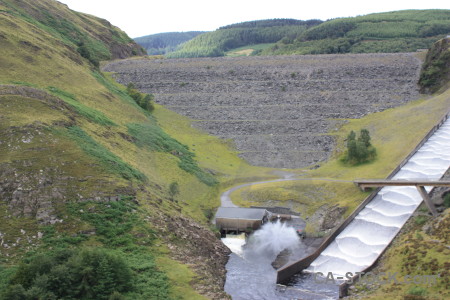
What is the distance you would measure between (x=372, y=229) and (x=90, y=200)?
24012mm

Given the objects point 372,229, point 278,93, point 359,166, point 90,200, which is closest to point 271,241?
point 372,229

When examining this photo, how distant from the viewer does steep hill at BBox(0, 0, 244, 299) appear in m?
28.0

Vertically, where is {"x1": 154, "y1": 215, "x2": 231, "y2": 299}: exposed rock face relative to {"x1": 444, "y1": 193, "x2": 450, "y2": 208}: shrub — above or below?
below

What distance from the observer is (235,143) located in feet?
233

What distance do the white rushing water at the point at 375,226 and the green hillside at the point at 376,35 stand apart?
82261 mm

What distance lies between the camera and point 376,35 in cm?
15038

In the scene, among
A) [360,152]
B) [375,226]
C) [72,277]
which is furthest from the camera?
[360,152]

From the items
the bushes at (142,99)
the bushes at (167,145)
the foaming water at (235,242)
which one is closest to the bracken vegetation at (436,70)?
the bushes at (167,145)

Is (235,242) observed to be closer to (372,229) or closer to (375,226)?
(372,229)

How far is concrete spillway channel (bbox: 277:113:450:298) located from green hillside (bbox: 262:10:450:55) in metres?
82.6

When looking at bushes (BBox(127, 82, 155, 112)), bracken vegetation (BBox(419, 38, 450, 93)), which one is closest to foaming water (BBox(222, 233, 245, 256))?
bushes (BBox(127, 82, 155, 112))

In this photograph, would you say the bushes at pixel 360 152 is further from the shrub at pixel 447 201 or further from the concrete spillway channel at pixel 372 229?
the shrub at pixel 447 201

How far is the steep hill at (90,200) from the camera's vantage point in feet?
91.9

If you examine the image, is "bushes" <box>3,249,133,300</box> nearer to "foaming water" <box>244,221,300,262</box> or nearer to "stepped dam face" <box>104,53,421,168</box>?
"foaming water" <box>244,221,300,262</box>
